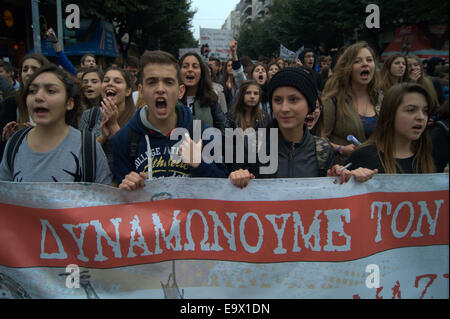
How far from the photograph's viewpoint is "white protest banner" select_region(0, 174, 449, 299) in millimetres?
2164

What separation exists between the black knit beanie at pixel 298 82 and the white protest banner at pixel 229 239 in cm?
60

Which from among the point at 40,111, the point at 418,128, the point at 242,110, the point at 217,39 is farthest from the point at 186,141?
the point at 217,39

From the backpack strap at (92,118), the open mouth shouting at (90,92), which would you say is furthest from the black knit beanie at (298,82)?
the open mouth shouting at (90,92)

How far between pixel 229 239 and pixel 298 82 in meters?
1.08

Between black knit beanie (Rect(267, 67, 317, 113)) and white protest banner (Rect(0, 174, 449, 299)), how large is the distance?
602mm

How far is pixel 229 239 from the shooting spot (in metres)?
2.20

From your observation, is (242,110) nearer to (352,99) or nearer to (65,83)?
(352,99)

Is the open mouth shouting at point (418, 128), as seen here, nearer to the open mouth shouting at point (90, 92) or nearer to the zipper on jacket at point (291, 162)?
the zipper on jacket at point (291, 162)

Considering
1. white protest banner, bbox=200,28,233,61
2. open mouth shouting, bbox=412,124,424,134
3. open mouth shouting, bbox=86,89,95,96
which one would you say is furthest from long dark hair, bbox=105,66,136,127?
white protest banner, bbox=200,28,233,61

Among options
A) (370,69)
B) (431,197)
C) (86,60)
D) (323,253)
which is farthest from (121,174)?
(86,60)
